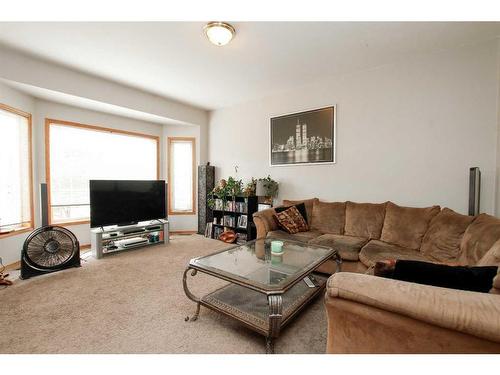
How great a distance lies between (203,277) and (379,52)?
134 inches

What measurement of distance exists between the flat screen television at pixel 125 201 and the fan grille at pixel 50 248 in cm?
47

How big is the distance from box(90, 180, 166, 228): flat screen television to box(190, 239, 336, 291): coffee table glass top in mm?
2259

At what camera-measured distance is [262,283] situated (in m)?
1.47

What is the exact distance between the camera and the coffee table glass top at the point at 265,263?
1.55 meters

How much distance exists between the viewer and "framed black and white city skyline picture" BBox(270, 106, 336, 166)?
3.30 m

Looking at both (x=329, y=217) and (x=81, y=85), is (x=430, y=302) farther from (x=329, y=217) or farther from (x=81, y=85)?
(x=81, y=85)

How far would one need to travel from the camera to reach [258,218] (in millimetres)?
Answer: 3055

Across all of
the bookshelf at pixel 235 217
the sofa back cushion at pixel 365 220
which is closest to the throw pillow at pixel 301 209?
the sofa back cushion at pixel 365 220

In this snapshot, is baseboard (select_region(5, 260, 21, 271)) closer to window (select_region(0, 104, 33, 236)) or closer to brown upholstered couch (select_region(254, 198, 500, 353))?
window (select_region(0, 104, 33, 236))

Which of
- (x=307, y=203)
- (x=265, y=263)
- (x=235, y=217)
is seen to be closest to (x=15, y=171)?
(x=235, y=217)

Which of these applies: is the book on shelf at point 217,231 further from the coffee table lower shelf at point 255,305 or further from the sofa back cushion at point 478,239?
the sofa back cushion at point 478,239

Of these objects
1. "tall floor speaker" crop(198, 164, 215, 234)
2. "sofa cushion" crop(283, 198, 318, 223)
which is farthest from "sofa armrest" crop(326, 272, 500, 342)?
"tall floor speaker" crop(198, 164, 215, 234)

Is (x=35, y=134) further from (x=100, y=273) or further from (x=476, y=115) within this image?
(x=476, y=115)
